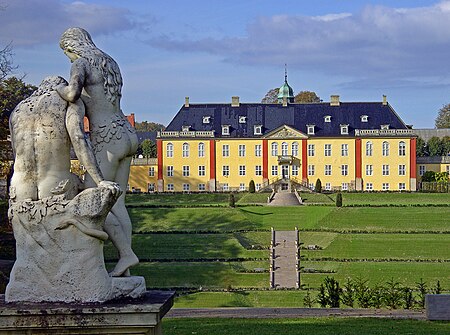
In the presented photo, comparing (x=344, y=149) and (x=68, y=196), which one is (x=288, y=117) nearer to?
(x=344, y=149)

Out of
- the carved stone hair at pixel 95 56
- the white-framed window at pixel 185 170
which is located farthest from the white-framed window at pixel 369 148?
the carved stone hair at pixel 95 56

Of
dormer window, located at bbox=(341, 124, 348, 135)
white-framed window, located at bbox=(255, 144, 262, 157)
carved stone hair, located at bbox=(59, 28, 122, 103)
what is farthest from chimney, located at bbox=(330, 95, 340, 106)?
carved stone hair, located at bbox=(59, 28, 122, 103)

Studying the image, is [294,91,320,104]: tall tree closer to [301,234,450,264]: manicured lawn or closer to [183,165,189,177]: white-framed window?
[183,165,189,177]: white-framed window

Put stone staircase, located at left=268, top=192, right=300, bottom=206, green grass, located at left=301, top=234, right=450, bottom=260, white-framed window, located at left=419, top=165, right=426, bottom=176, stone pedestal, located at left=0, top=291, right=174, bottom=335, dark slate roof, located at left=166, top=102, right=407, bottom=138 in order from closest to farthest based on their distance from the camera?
1. stone pedestal, located at left=0, top=291, right=174, bottom=335
2. green grass, located at left=301, top=234, right=450, bottom=260
3. stone staircase, located at left=268, top=192, right=300, bottom=206
4. dark slate roof, located at left=166, top=102, right=407, bottom=138
5. white-framed window, located at left=419, top=165, right=426, bottom=176

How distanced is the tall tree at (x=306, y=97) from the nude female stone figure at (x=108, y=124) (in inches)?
3034

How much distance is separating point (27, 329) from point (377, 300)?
11769mm

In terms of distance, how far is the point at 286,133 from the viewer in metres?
61.9

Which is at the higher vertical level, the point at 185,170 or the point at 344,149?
the point at 344,149

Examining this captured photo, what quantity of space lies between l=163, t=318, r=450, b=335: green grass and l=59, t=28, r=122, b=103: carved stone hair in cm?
586

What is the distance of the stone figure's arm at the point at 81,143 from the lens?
5.33m

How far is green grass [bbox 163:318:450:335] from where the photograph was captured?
10.8 m

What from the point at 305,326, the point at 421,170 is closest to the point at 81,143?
the point at 305,326

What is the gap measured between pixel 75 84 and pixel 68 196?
0.83 meters

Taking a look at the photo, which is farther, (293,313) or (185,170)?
(185,170)
